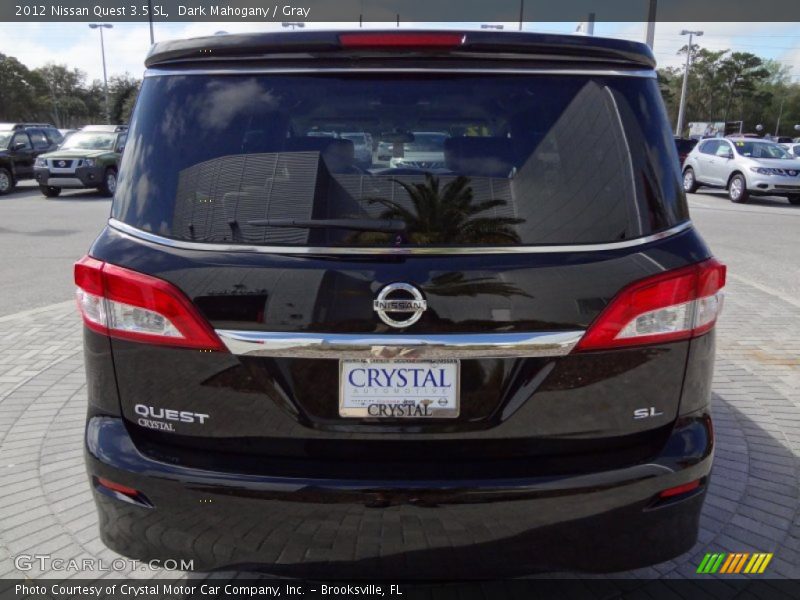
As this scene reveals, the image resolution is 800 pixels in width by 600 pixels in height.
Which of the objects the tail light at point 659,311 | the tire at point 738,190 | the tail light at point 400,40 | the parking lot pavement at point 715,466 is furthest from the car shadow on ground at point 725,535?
the tire at point 738,190

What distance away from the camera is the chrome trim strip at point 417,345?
6.59ft

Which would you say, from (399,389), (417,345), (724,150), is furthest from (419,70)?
(724,150)

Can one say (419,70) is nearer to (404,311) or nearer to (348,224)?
(348,224)

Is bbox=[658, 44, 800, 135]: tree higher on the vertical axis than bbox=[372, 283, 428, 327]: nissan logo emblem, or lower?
higher

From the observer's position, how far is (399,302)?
6.54ft

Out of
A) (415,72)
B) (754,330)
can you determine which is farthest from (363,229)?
(754,330)

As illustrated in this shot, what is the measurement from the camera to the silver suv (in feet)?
61.5

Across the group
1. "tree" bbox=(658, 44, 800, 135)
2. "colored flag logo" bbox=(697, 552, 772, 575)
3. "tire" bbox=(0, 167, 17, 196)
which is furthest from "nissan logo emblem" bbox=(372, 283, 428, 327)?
"tree" bbox=(658, 44, 800, 135)

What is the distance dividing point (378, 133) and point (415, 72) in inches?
8.5

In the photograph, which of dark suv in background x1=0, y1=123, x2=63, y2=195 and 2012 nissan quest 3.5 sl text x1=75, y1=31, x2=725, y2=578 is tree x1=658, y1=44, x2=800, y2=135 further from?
2012 nissan quest 3.5 sl text x1=75, y1=31, x2=725, y2=578

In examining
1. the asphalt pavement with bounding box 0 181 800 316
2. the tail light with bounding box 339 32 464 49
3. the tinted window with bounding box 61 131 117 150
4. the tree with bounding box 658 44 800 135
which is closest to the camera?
the tail light with bounding box 339 32 464 49

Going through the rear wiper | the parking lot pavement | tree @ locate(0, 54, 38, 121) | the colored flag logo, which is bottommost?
the parking lot pavement

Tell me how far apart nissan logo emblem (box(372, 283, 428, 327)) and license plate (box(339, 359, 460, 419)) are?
14 centimetres

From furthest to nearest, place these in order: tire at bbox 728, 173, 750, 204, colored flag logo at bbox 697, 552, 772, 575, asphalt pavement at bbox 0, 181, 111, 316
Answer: tire at bbox 728, 173, 750, 204 < asphalt pavement at bbox 0, 181, 111, 316 < colored flag logo at bbox 697, 552, 772, 575
